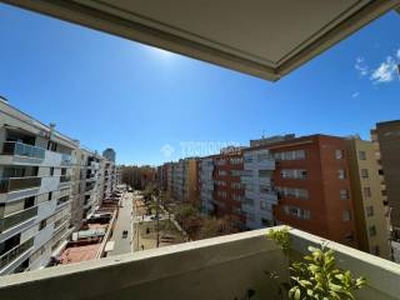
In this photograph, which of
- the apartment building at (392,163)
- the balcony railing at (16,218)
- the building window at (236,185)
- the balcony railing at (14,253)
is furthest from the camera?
the building window at (236,185)

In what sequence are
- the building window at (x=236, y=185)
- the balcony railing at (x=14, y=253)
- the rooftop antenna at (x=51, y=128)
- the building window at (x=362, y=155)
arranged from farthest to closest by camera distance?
1. the building window at (x=236, y=185)
2. the building window at (x=362, y=155)
3. the rooftop antenna at (x=51, y=128)
4. the balcony railing at (x=14, y=253)

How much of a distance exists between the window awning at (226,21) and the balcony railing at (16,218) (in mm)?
11229

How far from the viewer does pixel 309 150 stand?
13617mm

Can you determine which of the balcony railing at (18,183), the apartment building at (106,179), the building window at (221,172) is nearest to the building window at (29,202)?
the balcony railing at (18,183)

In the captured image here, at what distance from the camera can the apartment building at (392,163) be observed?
16.0 m

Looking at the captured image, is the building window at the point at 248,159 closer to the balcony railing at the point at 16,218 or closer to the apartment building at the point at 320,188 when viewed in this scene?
the apartment building at the point at 320,188

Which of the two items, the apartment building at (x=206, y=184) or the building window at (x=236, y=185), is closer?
the building window at (x=236, y=185)

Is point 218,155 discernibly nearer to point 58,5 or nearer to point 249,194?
point 249,194

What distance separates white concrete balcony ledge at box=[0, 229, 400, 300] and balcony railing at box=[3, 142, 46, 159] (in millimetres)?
11221

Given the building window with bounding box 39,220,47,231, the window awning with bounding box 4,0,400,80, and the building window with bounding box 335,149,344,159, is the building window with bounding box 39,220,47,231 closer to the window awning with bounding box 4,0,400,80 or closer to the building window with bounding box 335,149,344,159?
the window awning with bounding box 4,0,400,80

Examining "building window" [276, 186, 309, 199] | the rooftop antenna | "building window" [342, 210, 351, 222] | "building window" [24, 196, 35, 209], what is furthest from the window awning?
the rooftop antenna

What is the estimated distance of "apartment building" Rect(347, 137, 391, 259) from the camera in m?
13.7

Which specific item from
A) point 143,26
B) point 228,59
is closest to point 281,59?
point 228,59

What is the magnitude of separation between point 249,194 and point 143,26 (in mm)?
19647
